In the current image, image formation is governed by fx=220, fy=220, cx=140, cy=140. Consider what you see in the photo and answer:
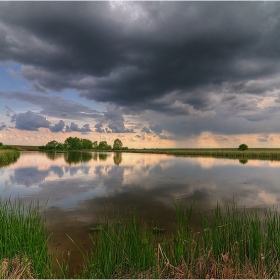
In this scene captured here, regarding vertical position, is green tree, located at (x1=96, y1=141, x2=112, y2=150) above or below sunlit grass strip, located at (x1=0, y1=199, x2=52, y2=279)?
above

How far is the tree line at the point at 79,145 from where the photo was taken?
131625mm

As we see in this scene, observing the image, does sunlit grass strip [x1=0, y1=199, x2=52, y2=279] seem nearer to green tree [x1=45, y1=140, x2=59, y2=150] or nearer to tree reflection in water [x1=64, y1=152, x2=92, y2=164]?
tree reflection in water [x1=64, y1=152, x2=92, y2=164]

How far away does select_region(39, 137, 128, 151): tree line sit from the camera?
5182 inches

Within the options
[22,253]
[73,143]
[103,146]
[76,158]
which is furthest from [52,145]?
[22,253]

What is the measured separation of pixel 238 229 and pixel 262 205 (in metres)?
7.94

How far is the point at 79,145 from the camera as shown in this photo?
443ft

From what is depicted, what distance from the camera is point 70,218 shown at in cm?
912

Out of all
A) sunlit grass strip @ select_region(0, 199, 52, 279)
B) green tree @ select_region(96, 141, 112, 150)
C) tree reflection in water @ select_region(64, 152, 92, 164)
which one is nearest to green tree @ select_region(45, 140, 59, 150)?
green tree @ select_region(96, 141, 112, 150)

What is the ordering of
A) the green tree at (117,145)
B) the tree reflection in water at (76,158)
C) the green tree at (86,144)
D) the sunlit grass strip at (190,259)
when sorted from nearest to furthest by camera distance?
1. the sunlit grass strip at (190,259)
2. the tree reflection in water at (76,158)
3. the green tree at (117,145)
4. the green tree at (86,144)

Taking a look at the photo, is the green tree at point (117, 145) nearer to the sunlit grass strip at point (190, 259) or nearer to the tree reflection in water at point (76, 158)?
the tree reflection in water at point (76, 158)

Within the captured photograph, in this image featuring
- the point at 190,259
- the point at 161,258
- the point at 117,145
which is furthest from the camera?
the point at 117,145

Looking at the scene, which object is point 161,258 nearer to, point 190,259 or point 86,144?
point 190,259

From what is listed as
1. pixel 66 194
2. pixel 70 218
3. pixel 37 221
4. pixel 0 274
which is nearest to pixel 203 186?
pixel 66 194

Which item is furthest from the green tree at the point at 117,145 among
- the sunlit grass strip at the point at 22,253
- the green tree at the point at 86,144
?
the sunlit grass strip at the point at 22,253
